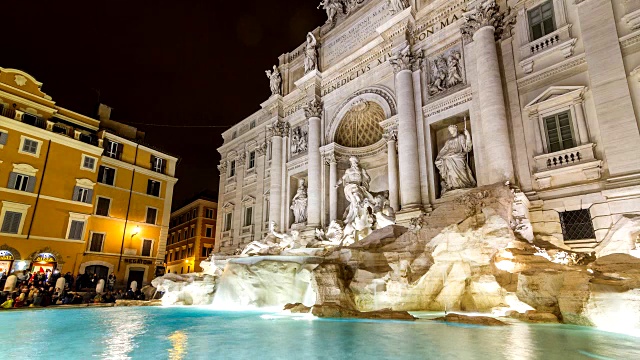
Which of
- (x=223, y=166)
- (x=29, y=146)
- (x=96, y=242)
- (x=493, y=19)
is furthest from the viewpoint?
(x=223, y=166)

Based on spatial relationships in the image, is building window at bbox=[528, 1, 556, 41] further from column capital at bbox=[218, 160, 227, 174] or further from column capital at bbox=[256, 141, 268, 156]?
column capital at bbox=[218, 160, 227, 174]

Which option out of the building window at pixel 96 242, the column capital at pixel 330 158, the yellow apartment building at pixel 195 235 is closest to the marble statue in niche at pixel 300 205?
the column capital at pixel 330 158

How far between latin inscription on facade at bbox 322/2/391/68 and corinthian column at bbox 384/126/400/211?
6.28 meters

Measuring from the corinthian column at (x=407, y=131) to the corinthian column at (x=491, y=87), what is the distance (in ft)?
9.26

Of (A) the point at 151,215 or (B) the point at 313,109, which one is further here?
(A) the point at 151,215

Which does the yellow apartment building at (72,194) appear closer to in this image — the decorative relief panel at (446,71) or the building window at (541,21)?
the decorative relief panel at (446,71)

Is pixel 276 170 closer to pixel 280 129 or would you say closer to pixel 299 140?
pixel 299 140

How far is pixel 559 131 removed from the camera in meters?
12.3

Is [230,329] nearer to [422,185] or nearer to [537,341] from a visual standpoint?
[537,341]

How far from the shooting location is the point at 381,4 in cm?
1966

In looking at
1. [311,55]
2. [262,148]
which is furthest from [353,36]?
[262,148]

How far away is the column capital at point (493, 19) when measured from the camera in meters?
14.1

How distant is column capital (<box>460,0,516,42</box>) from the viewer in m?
14.1

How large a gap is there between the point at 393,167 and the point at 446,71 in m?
4.90
